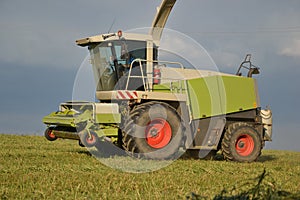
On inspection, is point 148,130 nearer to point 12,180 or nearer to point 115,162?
point 115,162

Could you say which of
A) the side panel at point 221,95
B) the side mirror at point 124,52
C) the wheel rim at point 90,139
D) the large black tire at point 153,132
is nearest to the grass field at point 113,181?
the wheel rim at point 90,139

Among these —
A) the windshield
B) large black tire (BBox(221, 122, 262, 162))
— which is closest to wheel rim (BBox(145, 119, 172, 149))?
the windshield

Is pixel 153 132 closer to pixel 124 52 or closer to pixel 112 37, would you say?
pixel 124 52

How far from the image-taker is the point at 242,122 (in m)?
12.0

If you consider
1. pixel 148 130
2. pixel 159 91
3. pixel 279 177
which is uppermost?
pixel 159 91

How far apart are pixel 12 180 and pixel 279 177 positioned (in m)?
4.47

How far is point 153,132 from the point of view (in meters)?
10.5

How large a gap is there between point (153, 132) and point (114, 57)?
6.60 ft

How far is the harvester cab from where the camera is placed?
10.3m

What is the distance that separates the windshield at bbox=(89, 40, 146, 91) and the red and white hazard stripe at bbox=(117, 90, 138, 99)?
0.49 m

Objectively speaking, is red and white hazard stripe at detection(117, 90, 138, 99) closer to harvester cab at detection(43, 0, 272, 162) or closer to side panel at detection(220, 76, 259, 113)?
harvester cab at detection(43, 0, 272, 162)

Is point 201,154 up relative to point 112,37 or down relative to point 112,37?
down

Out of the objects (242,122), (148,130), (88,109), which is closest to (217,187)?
(148,130)

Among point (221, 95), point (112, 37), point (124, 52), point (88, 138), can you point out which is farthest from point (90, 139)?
point (221, 95)
